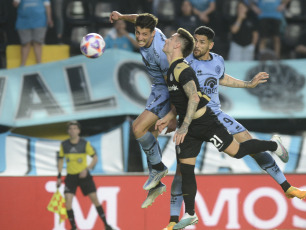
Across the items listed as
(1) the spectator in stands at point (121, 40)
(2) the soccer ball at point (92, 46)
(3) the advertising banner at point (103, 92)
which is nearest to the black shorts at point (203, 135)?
(2) the soccer ball at point (92, 46)

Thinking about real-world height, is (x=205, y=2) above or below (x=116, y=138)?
above

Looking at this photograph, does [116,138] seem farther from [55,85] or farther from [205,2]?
[205,2]

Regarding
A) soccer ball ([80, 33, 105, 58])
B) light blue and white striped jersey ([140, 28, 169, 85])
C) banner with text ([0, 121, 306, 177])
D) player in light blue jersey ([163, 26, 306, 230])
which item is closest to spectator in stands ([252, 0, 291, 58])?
banner with text ([0, 121, 306, 177])

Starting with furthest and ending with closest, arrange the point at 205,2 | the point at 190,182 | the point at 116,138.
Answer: the point at 205,2 → the point at 116,138 → the point at 190,182

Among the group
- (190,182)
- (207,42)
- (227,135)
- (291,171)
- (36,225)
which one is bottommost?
(36,225)

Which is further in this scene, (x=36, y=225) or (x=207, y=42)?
(x=36, y=225)

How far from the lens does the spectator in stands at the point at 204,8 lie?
1234 cm

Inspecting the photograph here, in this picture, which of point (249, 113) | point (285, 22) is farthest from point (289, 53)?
point (249, 113)

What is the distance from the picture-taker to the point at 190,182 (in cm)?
770

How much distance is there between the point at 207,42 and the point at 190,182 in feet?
5.23

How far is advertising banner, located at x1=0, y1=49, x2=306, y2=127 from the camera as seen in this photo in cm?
1150

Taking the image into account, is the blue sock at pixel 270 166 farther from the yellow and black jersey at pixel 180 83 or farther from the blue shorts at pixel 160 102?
the blue shorts at pixel 160 102

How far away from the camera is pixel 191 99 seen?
24.3 feet

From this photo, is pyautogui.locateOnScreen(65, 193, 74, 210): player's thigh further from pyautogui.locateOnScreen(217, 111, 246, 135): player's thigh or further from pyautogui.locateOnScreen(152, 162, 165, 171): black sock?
pyautogui.locateOnScreen(217, 111, 246, 135): player's thigh
